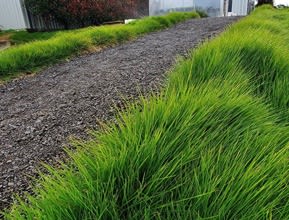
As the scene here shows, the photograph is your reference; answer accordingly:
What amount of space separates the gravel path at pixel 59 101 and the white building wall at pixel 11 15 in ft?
16.6

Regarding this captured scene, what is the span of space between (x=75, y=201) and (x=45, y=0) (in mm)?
8040

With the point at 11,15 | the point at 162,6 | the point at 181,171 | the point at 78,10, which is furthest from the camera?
the point at 162,6

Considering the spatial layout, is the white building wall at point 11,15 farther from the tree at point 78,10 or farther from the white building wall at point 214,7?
the white building wall at point 214,7

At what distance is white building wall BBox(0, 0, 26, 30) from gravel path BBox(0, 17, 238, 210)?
16.6 feet

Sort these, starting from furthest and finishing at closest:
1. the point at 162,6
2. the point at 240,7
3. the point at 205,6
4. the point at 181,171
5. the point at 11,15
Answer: the point at 240,7
the point at 205,6
the point at 162,6
the point at 11,15
the point at 181,171

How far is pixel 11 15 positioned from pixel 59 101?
669cm

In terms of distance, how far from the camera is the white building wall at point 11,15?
771 centimetres

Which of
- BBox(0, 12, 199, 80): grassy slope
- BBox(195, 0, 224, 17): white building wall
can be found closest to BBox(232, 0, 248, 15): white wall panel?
BBox(195, 0, 224, 17): white building wall

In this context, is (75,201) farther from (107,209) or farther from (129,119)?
(129,119)

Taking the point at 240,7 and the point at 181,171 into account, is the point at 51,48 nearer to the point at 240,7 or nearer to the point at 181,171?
the point at 181,171

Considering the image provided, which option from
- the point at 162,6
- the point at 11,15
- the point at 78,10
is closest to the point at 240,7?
the point at 162,6

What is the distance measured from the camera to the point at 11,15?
7836mm

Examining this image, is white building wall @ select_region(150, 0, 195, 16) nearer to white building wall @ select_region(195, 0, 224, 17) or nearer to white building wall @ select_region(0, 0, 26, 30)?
white building wall @ select_region(195, 0, 224, 17)

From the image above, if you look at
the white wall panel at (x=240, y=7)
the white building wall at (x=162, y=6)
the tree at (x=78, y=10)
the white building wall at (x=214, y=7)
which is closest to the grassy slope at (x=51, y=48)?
the tree at (x=78, y=10)
